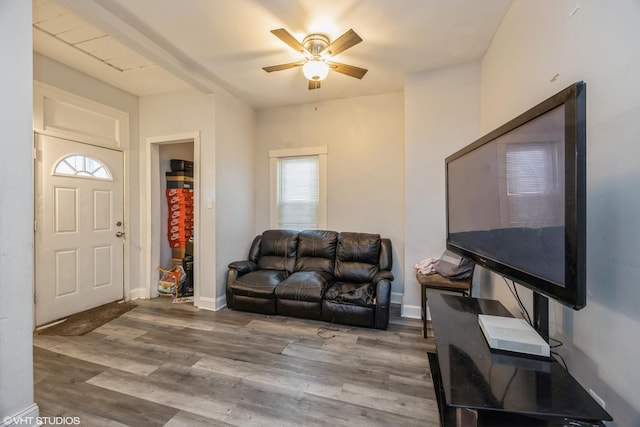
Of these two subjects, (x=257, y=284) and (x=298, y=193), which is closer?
(x=257, y=284)

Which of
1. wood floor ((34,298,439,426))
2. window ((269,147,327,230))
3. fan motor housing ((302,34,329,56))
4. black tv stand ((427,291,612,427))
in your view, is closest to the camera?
black tv stand ((427,291,612,427))

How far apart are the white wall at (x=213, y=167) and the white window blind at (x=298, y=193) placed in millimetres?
582

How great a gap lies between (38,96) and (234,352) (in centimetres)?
324

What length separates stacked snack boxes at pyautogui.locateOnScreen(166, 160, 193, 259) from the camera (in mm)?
3814

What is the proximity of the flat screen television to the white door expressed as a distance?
13.2 feet

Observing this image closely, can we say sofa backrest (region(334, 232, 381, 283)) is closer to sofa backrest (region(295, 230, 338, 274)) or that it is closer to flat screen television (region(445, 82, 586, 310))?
sofa backrest (region(295, 230, 338, 274))

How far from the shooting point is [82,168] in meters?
3.04

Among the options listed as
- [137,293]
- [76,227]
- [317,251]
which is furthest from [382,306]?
[76,227]

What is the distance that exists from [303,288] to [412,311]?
1293 mm

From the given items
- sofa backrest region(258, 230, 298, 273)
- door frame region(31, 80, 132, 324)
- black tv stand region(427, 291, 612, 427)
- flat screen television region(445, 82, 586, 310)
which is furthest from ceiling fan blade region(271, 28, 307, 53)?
door frame region(31, 80, 132, 324)

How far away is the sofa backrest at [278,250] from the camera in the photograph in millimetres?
3523

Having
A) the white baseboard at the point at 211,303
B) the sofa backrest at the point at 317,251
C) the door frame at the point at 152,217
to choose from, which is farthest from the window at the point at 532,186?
the door frame at the point at 152,217

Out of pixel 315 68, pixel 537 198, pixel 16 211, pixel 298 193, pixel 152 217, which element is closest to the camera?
pixel 537 198

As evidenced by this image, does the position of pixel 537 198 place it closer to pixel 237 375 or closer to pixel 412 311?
pixel 237 375
